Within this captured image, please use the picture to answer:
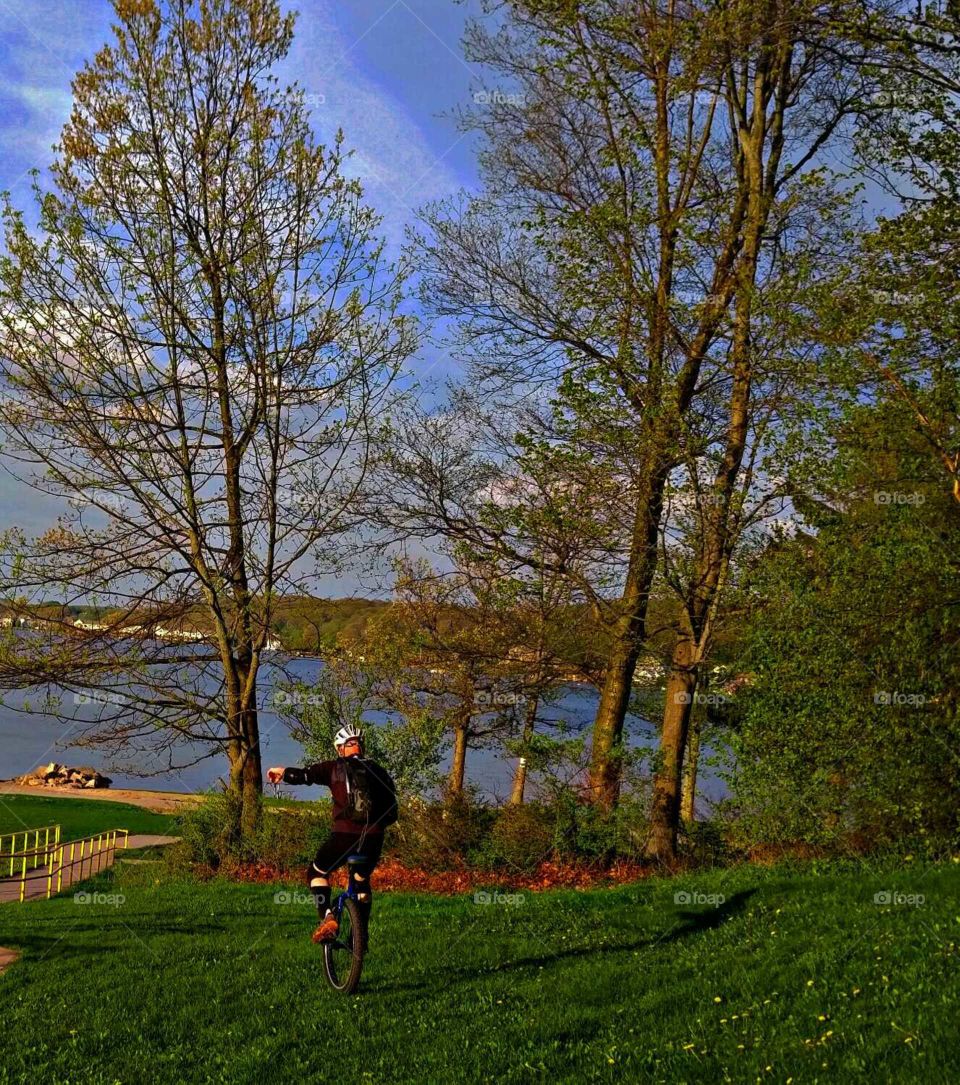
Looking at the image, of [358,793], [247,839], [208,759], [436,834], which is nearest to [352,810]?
[358,793]

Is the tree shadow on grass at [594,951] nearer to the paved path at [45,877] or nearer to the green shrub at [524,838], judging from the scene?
the green shrub at [524,838]

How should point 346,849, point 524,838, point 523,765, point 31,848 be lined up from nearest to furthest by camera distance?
point 346,849, point 524,838, point 523,765, point 31,848

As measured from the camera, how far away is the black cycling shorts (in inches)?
367

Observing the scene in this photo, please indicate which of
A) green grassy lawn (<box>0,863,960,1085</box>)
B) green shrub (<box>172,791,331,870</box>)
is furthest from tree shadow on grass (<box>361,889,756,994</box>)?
green shrub (<box>172,791,331,870</box>)

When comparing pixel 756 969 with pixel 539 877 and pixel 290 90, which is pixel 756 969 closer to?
pixel 539 877

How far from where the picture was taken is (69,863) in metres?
23.6

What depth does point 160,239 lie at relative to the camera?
1842 cm

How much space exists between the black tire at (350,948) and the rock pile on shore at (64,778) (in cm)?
4452

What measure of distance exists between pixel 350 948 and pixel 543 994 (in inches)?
70.3

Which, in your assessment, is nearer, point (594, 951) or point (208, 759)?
point (594, 951)

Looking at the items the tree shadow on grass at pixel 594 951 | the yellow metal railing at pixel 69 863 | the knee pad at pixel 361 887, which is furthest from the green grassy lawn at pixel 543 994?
the yellow metal railing at pixel 69 863

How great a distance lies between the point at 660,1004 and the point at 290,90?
1739 centimetres

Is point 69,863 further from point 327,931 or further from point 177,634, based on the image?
point 327,931

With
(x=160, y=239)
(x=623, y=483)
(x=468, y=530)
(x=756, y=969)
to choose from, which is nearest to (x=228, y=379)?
(x=160, y=239)
